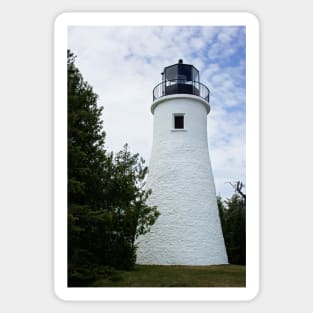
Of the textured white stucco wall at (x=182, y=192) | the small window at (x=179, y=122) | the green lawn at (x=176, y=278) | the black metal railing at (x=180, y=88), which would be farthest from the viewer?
the small window at (x=179, y=122)

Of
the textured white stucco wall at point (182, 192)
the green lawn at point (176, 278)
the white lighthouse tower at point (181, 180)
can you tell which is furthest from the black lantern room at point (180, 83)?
the green lawn at point (176, 278)

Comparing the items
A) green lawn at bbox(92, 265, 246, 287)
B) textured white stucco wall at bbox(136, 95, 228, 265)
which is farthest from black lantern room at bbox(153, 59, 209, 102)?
green lawn at bbox(92, 265, 246, 287)

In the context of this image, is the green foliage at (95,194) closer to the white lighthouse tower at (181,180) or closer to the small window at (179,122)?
the white lighthouse tower at (181,180)

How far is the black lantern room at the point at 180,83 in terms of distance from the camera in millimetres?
7310

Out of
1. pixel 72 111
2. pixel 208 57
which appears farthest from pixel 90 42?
pixel 208 57

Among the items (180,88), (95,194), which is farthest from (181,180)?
(95,194)

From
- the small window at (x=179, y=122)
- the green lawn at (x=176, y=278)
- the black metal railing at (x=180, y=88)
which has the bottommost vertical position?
the green lawn at (x=176, y=278)

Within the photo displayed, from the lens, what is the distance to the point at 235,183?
5.84 m

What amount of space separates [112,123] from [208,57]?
187 centimetres

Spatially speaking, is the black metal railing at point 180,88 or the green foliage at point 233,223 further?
the black metal railing at point 180,88

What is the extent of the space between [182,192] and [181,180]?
0.26m

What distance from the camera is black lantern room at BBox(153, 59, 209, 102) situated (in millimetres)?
7310

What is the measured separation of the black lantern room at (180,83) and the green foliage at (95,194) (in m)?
1.80
